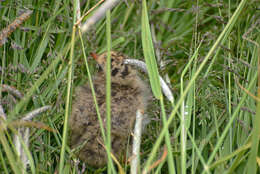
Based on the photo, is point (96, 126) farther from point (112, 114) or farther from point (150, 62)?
point (150, 62)

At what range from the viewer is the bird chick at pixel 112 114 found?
3.10 m

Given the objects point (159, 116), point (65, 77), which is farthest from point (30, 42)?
point (159, 116)

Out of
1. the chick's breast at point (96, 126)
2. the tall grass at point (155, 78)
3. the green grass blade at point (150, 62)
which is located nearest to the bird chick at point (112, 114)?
the chick's breast at point (96, 126)

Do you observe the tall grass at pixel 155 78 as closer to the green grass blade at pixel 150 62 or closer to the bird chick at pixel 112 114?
the green grass blade at pixel 150 62

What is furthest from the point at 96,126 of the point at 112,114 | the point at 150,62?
the point at 150,62

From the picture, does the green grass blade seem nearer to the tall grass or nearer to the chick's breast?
the tall grass

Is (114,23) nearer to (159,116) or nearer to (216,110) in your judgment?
(159,116)

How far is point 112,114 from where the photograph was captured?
126 inches

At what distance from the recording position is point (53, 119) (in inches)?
123

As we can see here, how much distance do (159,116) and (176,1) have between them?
6.41 ft

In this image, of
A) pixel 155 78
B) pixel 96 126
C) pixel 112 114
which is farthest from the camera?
pixel 112 114

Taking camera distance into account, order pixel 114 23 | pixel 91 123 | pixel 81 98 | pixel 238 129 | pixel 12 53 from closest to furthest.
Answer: pixel 238 129 → pixel 91 123 → pixel 81 98 → pixel 12 53 → pixel 114 23

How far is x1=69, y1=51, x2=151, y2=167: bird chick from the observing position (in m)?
3.10

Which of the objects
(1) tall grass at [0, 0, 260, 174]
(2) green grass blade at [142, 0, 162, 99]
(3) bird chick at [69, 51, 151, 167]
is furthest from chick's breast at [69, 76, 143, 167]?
(2) green grass blade at [142, 0, 162, 99]
